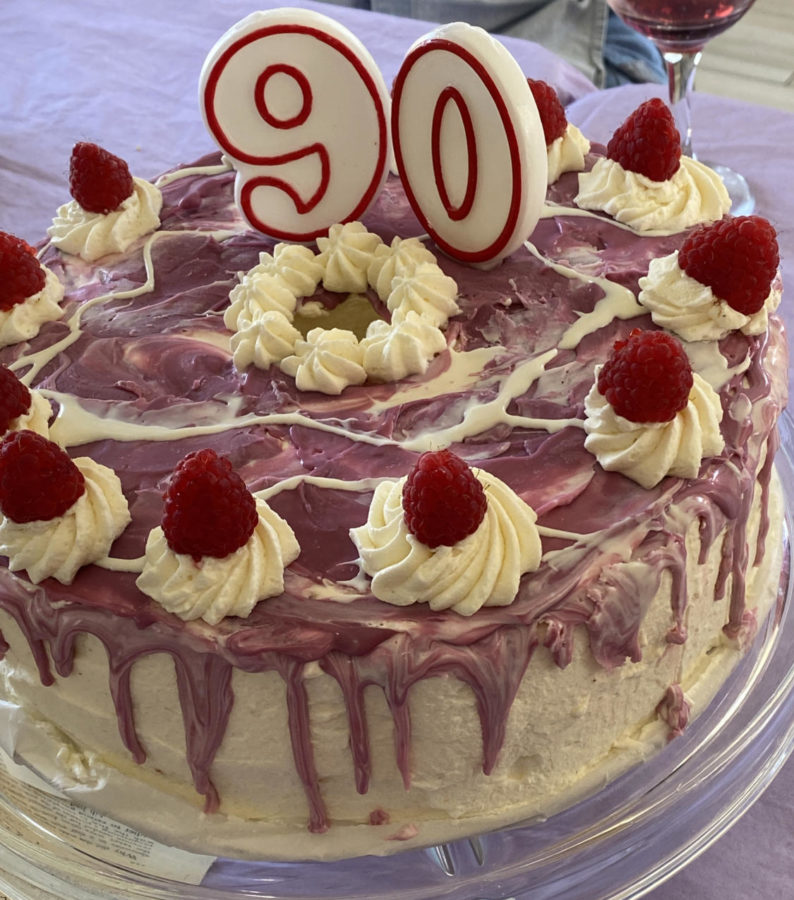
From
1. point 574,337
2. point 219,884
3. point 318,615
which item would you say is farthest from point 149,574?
point 574,337

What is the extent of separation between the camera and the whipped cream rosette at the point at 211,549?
4.29 feet

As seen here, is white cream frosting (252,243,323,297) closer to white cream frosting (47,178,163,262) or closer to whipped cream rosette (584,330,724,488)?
white cream frosting (47,178,163,262)

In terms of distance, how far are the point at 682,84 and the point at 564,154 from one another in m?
0.84

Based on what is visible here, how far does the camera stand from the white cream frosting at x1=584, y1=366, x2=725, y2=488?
1.46m

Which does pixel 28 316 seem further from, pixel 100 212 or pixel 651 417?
pixel 651 417

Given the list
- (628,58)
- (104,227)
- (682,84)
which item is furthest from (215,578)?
(628,58)

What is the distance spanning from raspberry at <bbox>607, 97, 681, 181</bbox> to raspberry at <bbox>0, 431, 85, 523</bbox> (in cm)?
114

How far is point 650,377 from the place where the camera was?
1439 mm

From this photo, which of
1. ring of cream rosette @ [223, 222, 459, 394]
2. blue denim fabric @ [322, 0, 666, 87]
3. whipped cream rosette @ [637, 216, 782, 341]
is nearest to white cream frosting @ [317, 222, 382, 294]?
ring of cream rosette @ [223, 222, 459, 394]

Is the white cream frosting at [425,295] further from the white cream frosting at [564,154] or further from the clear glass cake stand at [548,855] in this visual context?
the clear glass cake stand at [548,855]

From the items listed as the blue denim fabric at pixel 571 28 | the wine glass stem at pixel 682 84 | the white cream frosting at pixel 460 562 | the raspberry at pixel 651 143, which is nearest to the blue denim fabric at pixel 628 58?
the blue denim fabric at pixel 571 28

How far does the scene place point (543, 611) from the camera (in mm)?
1338

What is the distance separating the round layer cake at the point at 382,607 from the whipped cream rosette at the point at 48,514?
0.9 inches

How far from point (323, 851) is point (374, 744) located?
0.19 meters
